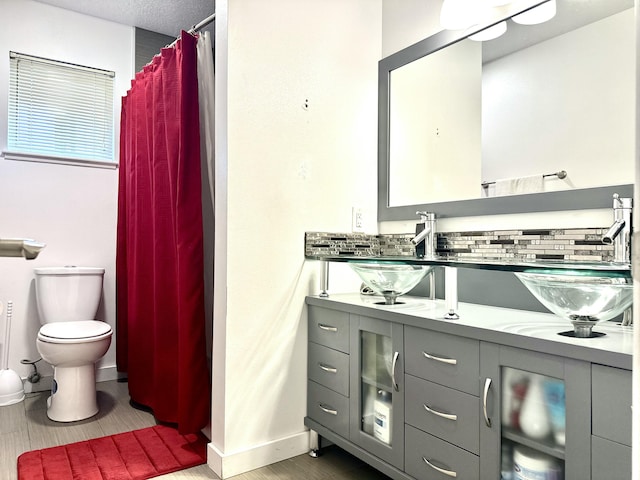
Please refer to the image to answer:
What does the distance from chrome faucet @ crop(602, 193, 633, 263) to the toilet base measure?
2.51 meters

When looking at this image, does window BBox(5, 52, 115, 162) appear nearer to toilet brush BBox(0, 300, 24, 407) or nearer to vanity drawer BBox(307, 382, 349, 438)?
toilet brush BBox(0, 300, 24, 407)

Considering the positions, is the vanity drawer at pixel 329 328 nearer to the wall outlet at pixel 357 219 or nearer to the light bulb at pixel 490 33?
the wall outlet at pixel 357 219

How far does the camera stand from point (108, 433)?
2299 mm

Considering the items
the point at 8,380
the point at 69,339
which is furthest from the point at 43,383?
the point at 69,339

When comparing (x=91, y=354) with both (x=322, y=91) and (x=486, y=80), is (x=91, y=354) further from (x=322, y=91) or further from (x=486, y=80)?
(x=486, y=80)

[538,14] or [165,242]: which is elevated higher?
[538,14]

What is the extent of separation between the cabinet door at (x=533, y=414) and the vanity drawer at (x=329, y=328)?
0.67 metres

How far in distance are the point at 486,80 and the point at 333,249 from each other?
3.20 feet

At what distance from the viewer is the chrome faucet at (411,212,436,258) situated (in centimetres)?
201

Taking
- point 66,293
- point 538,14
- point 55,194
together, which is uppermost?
point 538,14

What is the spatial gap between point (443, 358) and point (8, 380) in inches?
99.6

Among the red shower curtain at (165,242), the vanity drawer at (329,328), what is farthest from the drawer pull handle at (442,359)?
the red shower curtain at (165,242)

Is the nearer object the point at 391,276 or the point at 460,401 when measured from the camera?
the point at 460,401

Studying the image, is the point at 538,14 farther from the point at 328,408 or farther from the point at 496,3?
the point at 328,408
